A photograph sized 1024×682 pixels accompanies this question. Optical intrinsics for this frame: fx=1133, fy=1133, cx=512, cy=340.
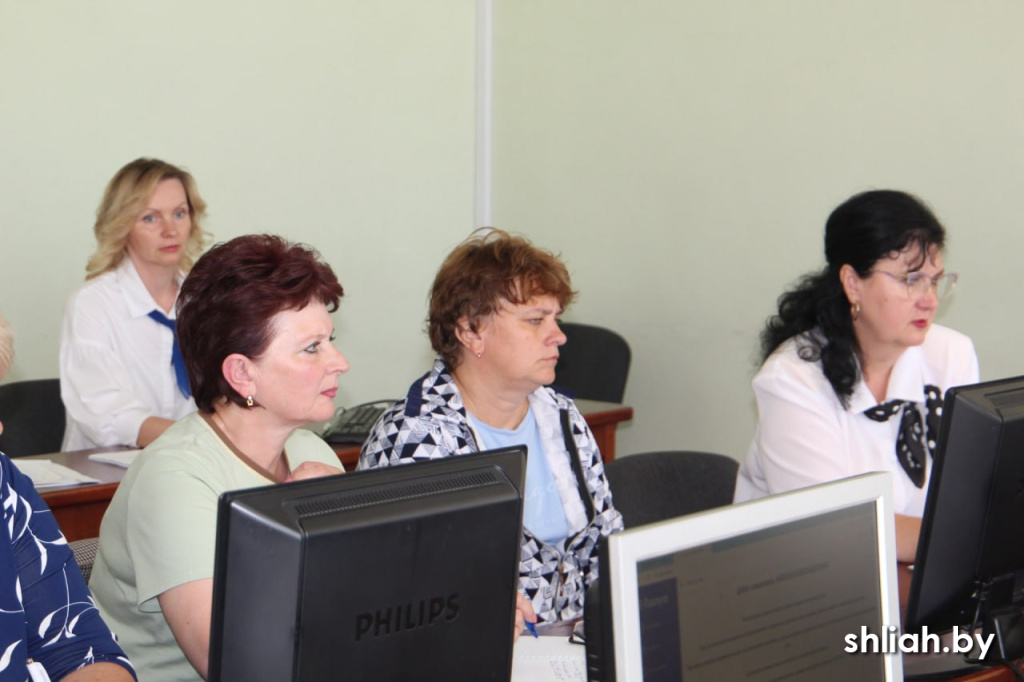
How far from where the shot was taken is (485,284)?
2537 millimetres

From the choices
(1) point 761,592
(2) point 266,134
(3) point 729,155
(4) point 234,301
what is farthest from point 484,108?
(1) point 761,592

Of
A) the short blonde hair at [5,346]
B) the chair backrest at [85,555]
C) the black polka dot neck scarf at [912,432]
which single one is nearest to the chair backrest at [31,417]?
the chair backrest at [85,555]

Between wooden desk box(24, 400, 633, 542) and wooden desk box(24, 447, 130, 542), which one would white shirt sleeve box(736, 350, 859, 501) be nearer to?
wooden desk box(24, 400, 633, 542)

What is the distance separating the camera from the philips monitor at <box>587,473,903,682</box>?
1112 mm

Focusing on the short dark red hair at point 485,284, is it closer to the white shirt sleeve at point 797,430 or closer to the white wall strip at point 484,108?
the white shirt sleeve at point 797,430

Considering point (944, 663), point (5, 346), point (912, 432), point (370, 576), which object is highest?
point (5, 346)

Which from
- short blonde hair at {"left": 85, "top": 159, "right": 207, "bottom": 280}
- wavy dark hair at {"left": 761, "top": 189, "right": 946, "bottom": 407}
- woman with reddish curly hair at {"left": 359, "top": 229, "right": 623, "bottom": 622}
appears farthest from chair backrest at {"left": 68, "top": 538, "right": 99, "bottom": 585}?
short blonde hair at {"left": 85, "top": 159, "right": 207, "bottom": 280}

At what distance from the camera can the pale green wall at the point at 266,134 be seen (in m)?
3.81

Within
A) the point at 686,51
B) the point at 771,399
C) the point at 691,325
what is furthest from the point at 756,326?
the point at 771,399

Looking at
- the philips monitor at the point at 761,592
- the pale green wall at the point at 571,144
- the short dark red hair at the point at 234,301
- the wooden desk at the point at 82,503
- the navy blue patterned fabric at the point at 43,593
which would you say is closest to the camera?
the philips monitor at the point at 761,592

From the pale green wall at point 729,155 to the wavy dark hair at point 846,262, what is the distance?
3.03ft

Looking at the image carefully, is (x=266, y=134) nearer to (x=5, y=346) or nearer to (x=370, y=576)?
(x=5, y=346)

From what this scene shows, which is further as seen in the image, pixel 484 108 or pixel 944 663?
pixel 484 108

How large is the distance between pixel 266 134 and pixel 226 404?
8.67 feet
